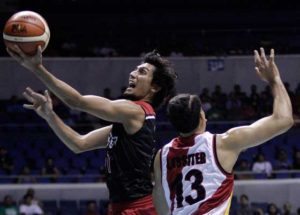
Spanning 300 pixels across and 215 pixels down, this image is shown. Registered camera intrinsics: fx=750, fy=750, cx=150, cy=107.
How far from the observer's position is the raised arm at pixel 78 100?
4.46 metres

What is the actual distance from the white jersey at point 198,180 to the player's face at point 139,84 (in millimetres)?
1017

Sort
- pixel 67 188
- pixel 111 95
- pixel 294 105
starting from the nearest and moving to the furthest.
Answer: pixel 67 188, pixel 294 105, pixel 111 95

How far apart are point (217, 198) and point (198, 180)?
148mm

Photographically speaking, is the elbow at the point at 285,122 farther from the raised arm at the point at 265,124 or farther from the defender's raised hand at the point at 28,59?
the defender's raised hand at the point at 28,59

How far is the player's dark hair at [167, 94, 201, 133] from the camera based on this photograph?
13.7ft

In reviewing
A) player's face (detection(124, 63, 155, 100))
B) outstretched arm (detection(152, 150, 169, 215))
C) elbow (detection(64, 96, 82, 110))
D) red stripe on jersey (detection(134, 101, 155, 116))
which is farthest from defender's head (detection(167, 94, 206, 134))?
player's face (detection(124, 63, 155, 100))

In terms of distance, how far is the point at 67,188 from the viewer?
1581cm

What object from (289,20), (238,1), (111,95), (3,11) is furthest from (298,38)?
(3,11)

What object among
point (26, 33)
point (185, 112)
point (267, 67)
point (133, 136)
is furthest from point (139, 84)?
point (267, 67)

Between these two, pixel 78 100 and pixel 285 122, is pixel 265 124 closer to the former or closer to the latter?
pixel 285 122

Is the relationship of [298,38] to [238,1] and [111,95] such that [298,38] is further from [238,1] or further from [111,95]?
[111,95]

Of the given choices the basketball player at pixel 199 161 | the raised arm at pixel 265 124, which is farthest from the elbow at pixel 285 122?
the basketball player at pixel 199 161

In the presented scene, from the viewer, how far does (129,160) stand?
5.16 metres

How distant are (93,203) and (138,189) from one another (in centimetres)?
939
